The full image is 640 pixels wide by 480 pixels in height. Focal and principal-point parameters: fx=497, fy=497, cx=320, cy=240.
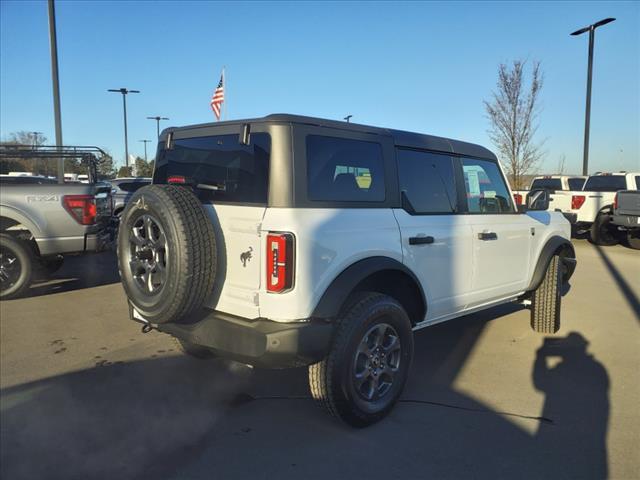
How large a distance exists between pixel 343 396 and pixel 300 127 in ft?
5.46

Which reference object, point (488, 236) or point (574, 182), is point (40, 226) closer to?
point (488, 236)

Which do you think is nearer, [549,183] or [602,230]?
[602,230]

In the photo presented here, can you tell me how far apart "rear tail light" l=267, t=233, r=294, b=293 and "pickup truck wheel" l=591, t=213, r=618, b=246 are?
12696 mm

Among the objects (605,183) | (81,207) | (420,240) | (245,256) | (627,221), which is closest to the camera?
(245,256)

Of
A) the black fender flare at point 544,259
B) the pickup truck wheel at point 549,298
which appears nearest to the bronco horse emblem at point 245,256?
the black fender flare at point 544,259

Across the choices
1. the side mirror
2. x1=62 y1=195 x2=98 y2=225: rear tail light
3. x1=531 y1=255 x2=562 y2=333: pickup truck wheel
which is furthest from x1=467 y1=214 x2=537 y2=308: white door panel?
x1=62 y1=195 x2=98 y2=225: rear tail light

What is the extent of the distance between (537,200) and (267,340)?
333 centimetres

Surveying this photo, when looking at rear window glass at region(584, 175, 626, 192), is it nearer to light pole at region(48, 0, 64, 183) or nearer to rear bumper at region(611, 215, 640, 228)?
rear bumper at region(611, 215, 640, 228)

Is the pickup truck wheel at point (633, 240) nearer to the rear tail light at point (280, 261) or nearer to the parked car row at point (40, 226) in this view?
the parked car row at point (40, 226)

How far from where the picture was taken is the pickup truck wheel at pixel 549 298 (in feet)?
17.0

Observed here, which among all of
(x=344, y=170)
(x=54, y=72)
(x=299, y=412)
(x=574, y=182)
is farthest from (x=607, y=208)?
(x=54, y=72)

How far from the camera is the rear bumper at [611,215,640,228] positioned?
11.6m

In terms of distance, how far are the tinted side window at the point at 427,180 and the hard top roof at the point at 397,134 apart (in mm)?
74

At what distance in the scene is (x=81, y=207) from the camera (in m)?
6.61
